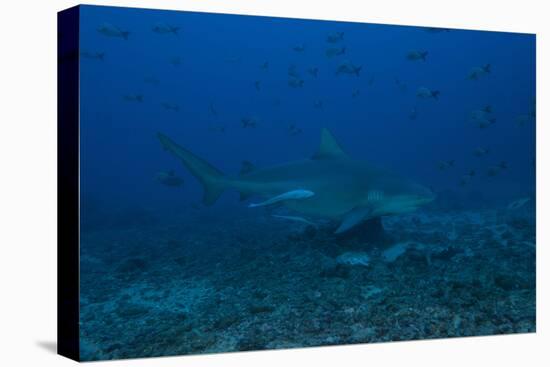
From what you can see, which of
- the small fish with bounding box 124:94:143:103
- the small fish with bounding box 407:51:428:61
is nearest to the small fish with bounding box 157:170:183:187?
the small fish with bounding box 124:94:143:103

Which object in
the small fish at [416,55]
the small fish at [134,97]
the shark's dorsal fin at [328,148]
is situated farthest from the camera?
the small fish at [134,97]

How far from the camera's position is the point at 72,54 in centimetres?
515

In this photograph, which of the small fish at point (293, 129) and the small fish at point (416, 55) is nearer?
the small fish at point (416, 55)

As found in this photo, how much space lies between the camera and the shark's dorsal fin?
7703 mm

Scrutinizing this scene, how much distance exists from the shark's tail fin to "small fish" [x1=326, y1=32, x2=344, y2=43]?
238 cm

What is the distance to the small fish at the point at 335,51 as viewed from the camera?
801 centimetres

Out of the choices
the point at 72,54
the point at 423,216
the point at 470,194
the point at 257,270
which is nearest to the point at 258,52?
the point at 72,54

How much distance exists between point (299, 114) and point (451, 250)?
81175 mm

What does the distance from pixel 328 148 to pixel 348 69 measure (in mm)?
2043

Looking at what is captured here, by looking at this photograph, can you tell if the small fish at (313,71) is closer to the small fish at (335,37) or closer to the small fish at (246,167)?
the small fish at (335,37)

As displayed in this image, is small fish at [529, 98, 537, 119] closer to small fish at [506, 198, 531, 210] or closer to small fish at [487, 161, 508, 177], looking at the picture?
small fish at [506, 198, 531, 210]

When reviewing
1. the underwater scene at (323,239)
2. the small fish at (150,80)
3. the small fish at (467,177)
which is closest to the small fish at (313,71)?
the underwater scene at (323,239)

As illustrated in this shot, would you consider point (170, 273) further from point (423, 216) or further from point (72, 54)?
point (423, 216)

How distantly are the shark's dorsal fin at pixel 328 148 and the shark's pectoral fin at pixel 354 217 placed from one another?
36.2 inches
